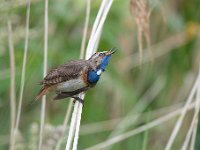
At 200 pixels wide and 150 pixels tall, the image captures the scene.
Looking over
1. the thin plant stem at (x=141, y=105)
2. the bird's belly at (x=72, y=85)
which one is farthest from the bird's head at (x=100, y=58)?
the thin plant stem at (x=141, y=105)

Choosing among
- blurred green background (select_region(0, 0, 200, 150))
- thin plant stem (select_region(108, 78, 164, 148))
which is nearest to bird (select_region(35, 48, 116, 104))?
blurred green background (select_region(0, 0, 200, 150))

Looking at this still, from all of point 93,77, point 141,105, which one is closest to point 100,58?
point 93,77

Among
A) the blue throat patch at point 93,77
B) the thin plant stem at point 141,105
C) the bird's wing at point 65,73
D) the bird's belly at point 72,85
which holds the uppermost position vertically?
the thin plant stem at point 141,105

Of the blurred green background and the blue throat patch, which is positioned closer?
the blue throat patch

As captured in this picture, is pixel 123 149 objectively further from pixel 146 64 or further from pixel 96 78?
pixel 96 78

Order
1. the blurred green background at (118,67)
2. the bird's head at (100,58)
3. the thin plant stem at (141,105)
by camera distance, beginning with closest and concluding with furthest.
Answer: the bird's head at (100,58)
the blurred green background at (118,67)
the thin plant stem at (141,105)

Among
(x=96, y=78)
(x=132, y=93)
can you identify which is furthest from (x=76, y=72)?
(x=132, y=93)

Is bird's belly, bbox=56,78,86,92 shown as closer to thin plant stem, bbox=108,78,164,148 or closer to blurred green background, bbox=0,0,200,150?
blurred green background, bbox=0,0,200,150

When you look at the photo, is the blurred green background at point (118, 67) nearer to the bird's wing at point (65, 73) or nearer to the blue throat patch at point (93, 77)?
the bird's wing at point (65, 73)
